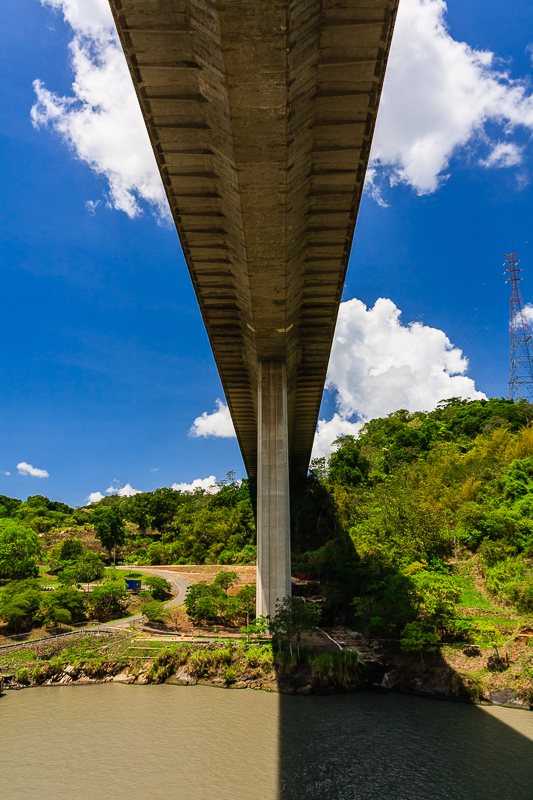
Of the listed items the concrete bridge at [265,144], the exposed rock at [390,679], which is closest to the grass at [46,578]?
the concrete bridge at [265,144]

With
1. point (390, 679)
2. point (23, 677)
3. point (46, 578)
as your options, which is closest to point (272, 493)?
point (390, 679)

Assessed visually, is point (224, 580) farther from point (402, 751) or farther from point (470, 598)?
point (402, 751)

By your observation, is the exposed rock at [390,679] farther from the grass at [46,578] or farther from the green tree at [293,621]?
the grass at [46,578]

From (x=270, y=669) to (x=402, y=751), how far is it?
6.19 metres

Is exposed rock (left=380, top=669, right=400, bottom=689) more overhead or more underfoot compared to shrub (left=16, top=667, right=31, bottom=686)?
more overhead

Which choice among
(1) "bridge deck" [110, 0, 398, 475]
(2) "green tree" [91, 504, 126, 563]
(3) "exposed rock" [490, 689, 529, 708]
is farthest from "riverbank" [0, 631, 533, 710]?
(2) "green tree" [91, 504, 126, 563]

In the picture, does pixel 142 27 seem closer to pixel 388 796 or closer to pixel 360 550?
pixel 388 796

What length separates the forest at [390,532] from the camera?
17.2 m

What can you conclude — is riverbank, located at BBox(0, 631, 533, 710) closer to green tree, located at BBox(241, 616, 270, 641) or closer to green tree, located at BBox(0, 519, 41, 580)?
green tree, located at BBox(241, 616, 270, 641)

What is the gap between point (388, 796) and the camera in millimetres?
8414

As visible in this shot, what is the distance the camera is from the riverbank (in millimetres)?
13719

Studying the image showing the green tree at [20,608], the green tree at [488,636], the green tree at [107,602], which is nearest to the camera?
the green tree at [488,636]

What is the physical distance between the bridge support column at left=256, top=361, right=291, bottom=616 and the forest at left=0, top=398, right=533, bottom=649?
3777mm

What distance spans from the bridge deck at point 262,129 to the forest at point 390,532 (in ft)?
41.7
